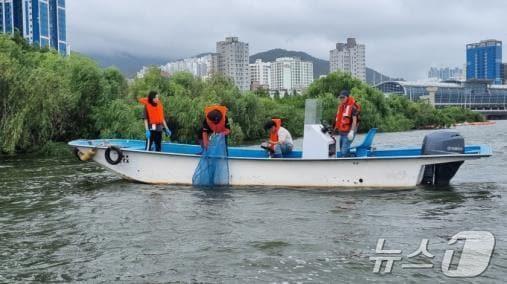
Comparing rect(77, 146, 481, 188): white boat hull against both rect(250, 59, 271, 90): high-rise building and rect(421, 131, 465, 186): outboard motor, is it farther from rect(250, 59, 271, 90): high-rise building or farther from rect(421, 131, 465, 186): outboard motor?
rect(250, 59, 271, 90): high-rise building

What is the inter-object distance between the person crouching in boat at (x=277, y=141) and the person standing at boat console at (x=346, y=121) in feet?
4.51

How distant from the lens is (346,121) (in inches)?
552

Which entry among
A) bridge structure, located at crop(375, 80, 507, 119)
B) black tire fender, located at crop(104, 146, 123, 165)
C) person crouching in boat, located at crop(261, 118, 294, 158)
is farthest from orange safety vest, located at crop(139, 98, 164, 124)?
bridge structure, located at crop(375, 80, 507, 119)

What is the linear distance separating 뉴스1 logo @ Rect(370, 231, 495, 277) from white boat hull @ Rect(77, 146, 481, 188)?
4.86m

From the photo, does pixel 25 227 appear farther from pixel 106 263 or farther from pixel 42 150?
pixel 42 150

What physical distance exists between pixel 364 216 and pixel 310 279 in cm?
387

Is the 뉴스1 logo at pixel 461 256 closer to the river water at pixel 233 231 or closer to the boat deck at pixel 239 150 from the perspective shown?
the river water at pixel 233 231

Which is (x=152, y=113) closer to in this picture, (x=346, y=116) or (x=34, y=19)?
(x=346, y=116)

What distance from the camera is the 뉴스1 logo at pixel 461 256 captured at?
6.87 meters

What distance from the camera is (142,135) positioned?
92.0 ft

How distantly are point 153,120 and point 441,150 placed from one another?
7506mm

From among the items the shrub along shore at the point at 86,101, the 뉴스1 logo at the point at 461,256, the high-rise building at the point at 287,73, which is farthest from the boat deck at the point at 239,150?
the high-rise building at the point at 287,73

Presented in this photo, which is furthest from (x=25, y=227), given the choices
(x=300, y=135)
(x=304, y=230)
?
(x=300, y=135)

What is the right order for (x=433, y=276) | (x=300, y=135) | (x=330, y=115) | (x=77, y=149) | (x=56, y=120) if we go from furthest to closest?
(x=330, y=115)
(x=300, y=135)
(x=56, y=120)
(x=77, y=149)
(x=433, y=276)
